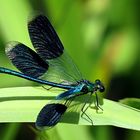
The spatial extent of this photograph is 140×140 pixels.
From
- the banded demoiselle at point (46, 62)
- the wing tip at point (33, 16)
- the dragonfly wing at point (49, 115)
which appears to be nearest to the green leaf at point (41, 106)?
the dragonfly wing at point (49, 115)

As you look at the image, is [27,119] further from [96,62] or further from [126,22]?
[126,22]

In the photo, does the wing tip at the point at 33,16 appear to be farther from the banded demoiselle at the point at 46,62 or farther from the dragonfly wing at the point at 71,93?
the dragonfly wing at the point at 71,93

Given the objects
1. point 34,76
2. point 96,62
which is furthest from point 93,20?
point 34,76

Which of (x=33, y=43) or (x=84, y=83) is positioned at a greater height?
(x=33, y=43)

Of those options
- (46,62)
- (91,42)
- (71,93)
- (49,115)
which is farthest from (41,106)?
(91,42)

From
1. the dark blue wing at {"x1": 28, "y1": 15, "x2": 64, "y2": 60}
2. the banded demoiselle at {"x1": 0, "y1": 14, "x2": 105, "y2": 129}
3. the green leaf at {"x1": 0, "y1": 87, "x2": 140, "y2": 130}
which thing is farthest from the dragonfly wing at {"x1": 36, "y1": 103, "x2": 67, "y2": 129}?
the dark blue wing at {"x1": 28, "y1": 15, "x2": 64, "y2": 60}

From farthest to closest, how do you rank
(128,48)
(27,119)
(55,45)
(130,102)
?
1. (128,48)
2. (55,45)
3. (130,102)
4. (27,119)

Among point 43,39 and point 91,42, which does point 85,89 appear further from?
point 91,42
